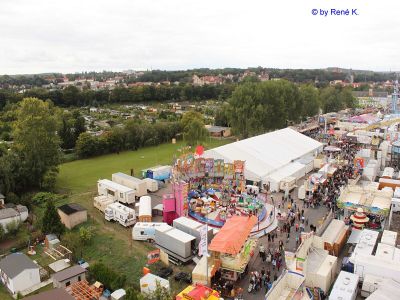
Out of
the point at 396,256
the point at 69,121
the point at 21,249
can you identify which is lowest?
the point at 21,249

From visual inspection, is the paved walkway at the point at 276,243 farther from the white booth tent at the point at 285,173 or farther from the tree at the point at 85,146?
the tree at the point at 85,146

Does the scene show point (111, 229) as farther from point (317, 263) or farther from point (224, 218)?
point (317, 263)

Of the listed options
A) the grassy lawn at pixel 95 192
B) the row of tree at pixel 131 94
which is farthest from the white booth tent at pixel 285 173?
the row of tree at pixel 131 94

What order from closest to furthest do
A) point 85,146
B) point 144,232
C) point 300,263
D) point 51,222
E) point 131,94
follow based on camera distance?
point 300,263 < point 144,232 < point 51,222 < point 85,146 < point 131,94

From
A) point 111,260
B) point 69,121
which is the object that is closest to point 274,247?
point 111,260

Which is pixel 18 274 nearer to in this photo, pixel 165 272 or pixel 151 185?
pixel 165 272

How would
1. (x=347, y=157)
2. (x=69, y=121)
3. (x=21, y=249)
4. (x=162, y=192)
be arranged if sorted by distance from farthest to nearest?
(x=69, y=121) → (x=347, y=157) → (x=162, y=192) → (x=21, y=249)

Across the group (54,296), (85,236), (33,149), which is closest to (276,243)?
(85,236)
